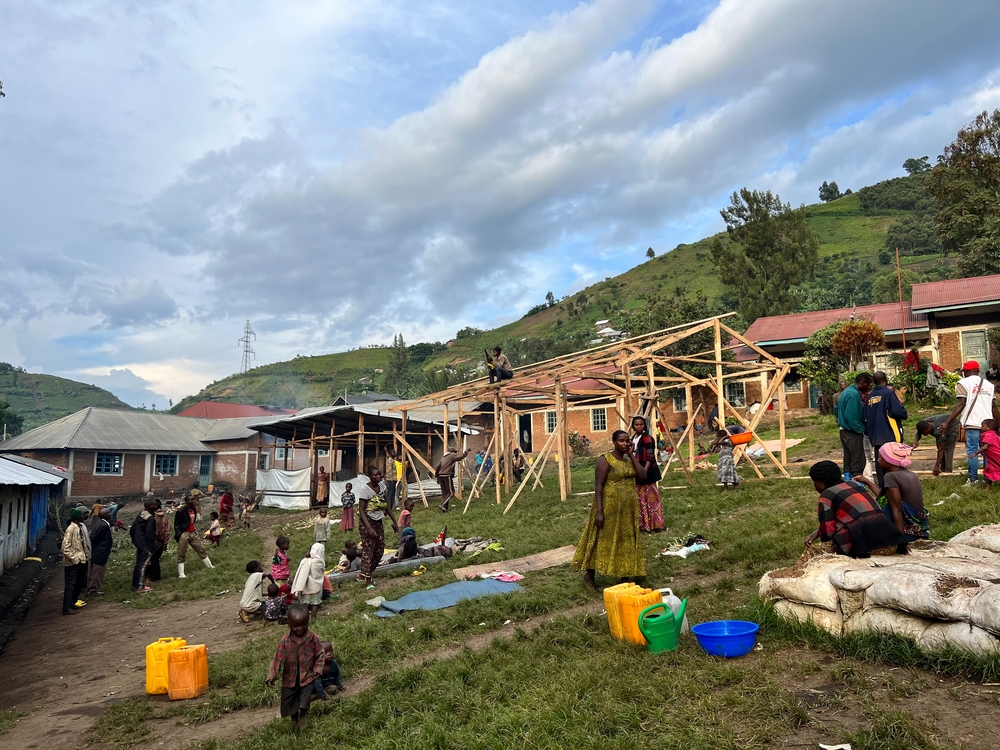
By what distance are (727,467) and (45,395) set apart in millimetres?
114922

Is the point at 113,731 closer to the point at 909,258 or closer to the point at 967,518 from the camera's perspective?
the point at 967,518

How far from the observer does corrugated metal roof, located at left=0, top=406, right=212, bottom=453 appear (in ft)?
105

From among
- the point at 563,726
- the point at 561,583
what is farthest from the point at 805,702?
the point at 561,583

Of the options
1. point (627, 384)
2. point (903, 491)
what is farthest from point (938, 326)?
point (903, 491)

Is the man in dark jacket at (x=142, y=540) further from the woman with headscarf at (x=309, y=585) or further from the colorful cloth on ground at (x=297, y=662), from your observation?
the colorful cloth on ground at (x=297, y=662)

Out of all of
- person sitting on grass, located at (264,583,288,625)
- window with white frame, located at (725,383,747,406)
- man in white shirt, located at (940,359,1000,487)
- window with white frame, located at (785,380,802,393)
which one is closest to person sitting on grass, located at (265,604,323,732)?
person sitting on grass, located at (264,583,288,625)

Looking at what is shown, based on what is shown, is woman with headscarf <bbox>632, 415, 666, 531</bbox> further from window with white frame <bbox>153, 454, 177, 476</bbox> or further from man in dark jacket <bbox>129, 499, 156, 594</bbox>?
window with white frame <bbox>153, 454, 177, 476</bbox>

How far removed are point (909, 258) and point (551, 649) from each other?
8089 centimetres

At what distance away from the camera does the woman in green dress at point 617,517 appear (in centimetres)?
716

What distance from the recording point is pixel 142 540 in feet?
42.0

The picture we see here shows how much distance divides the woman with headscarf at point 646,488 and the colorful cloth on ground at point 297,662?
4.94 metres

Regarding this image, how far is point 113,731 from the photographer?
577cm

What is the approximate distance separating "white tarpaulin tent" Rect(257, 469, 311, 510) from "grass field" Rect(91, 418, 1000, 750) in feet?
62.5

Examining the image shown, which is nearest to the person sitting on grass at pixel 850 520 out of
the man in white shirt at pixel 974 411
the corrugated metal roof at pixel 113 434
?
the man in white shirt at pixel 974 411
